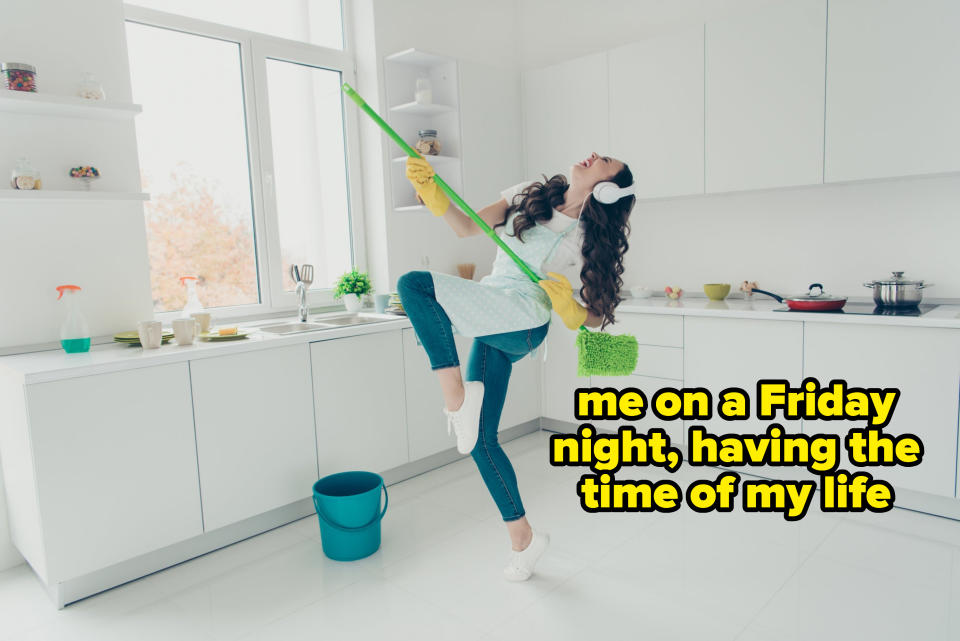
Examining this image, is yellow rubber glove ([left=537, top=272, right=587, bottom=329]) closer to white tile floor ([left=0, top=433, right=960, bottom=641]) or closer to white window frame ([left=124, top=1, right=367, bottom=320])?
white tile floor ([left=0, top=433, right=960, bottom=641])

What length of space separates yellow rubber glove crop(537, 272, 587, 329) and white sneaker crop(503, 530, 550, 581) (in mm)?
765

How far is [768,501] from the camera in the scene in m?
2.78

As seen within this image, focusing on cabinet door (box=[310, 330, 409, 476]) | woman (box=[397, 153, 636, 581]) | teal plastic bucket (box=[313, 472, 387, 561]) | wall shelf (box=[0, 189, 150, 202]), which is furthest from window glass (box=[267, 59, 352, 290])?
woman (box=[397, 153, 636, 581])

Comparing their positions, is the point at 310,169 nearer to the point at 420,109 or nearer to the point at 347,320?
the point at 420,109

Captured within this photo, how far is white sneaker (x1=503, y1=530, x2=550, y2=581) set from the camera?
2137mm

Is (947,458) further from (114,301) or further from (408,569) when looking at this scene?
(114,301)

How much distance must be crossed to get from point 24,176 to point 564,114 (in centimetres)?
262

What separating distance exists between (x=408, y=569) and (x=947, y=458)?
2.08 m

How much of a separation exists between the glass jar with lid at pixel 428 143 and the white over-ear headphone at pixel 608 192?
1.62m

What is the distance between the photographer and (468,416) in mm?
1987

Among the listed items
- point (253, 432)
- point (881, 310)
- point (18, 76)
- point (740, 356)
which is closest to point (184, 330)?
point (253, 432)

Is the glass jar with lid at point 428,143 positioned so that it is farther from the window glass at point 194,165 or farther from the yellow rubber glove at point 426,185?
the yellow rubber glove at point 426,185

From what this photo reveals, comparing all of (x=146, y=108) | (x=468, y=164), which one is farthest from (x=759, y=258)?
(x=146, y=108)

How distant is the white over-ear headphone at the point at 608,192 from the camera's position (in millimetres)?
1978
